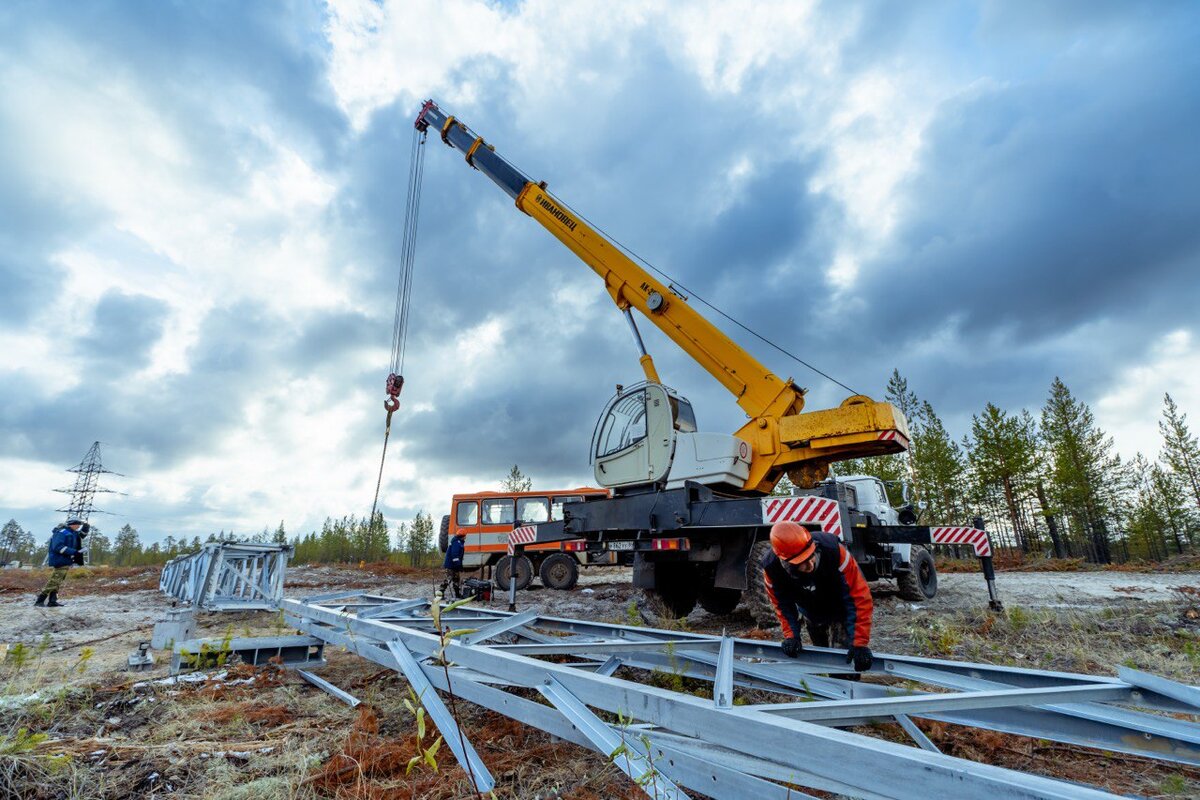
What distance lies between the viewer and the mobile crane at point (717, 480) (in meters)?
6.45

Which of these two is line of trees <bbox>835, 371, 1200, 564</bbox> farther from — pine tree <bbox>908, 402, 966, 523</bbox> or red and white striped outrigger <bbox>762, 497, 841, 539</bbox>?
red and white striped outrigger <bbox>762, 497, 841, 539</bbox>

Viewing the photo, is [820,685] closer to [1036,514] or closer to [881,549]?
[881,549]

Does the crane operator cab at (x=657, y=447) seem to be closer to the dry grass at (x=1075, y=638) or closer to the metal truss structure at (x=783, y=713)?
the dry grass at (x=1075, y=638)

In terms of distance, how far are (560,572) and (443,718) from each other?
10.6 metres

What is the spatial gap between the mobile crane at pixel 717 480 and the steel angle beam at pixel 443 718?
3.74m

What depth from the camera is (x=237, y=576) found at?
7.93 metres

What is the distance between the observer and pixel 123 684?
3.98 meters

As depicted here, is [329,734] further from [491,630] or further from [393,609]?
[393,609]

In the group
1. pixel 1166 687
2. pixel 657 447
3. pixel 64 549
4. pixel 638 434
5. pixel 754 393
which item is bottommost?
pixel 1166 687

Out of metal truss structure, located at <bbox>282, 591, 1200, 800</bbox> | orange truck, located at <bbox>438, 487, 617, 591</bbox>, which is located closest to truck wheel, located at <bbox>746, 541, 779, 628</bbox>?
metal truss structure, located at <bbox>282, 591, 1200, 800</bbox>

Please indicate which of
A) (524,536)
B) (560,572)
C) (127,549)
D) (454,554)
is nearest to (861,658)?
(524,536)

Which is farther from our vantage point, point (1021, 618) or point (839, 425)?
point (839, 425)

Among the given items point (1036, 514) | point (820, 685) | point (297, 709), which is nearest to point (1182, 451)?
point (1036, 514)

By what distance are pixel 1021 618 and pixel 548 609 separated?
6.40m
